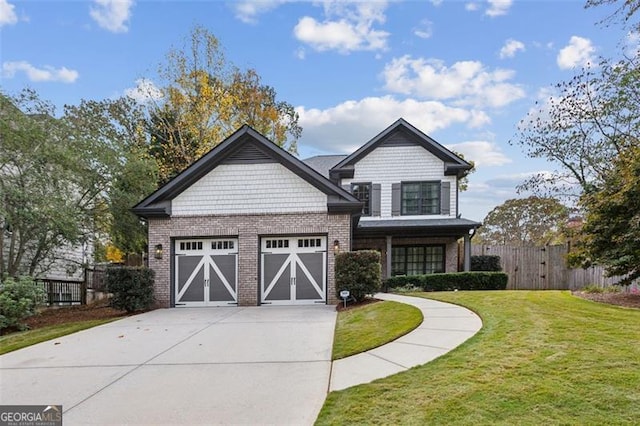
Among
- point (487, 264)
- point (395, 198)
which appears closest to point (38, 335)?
point (395, 198)

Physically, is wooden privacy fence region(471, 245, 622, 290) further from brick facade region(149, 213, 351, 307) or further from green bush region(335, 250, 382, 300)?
green bush region(335, 250, 382, 300)

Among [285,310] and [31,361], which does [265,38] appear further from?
[31,361]

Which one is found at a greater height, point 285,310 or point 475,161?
point 475,161

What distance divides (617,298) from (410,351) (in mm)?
7453

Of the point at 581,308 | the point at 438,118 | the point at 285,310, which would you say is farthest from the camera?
the point at 438,118

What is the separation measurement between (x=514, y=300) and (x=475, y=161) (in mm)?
19569

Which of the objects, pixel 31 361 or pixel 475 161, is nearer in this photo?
pixel 31 361

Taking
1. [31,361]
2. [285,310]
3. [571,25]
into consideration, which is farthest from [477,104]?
[31,361]

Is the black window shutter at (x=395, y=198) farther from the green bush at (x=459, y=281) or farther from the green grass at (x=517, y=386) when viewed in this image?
the green grass at (x=517, y=386)

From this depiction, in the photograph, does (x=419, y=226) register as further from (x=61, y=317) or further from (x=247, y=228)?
(x=61, y=317)

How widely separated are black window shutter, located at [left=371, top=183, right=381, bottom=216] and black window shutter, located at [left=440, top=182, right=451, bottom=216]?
2.79 meters

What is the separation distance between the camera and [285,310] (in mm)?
11047

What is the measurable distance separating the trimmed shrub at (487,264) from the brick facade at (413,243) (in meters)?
1.05

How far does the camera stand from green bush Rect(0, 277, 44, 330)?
9.48 meters
